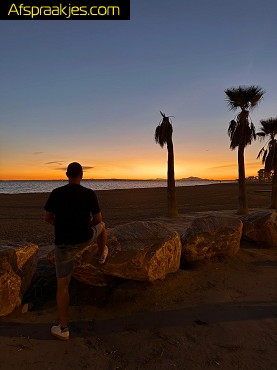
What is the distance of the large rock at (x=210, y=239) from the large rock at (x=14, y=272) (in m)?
3.24

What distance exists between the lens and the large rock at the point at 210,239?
22.3 ft

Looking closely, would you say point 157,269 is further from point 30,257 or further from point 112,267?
point 30,257

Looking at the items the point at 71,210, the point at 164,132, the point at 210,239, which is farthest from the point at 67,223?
the point at 164,132

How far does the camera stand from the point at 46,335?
4.27 metres

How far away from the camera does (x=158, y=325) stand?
453 centimetres

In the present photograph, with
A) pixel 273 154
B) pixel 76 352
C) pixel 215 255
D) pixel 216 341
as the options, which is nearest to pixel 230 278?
pixel 215 255

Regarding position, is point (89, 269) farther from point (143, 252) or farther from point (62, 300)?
point (62, 300)

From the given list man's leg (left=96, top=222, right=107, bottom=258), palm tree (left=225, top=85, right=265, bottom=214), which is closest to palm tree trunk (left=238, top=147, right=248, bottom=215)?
palm tree (left=225, top=85, right=265, bottom=214)

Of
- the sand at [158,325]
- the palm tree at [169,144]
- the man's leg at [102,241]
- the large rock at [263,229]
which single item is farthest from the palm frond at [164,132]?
the man's leg at [102,241]

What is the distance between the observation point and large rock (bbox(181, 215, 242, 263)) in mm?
6789

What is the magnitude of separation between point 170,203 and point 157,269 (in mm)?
11964

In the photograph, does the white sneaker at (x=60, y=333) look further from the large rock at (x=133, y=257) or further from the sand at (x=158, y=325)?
the large rock at (x=133, y=257)

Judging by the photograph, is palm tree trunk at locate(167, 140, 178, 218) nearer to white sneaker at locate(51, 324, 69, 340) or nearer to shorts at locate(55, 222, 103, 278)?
shorts at locate(55, 222, 103, 278)

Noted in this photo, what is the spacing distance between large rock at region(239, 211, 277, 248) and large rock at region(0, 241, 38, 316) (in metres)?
5.91
